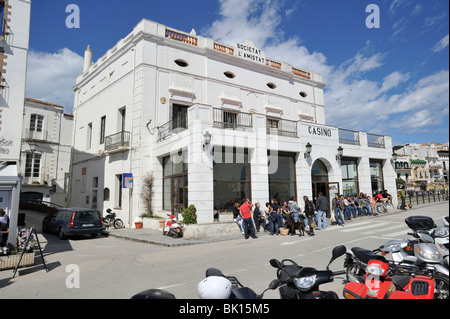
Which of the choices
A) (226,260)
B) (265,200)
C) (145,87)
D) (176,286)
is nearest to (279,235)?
(265,200)

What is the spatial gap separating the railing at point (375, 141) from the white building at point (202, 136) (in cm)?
8

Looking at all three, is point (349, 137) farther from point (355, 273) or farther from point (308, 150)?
point (355, 273)

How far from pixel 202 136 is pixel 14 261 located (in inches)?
321

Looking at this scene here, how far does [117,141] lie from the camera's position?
18.8 meters

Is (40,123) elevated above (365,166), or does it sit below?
above

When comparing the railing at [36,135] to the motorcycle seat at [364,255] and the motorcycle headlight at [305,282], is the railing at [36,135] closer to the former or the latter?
the motorcycle seat at [364,255]

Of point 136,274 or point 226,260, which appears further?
point 226,260

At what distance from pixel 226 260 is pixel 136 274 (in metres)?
2.52

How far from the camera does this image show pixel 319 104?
25.5 m

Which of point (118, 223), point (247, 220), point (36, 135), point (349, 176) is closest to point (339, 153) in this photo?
point (349, 176)

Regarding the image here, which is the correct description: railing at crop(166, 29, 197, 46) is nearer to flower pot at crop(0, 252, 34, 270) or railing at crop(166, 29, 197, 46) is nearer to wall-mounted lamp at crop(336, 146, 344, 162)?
wall-mounted lamp at crop(336, 146, 344, 162)

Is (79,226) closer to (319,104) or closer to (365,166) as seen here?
(365,166)
